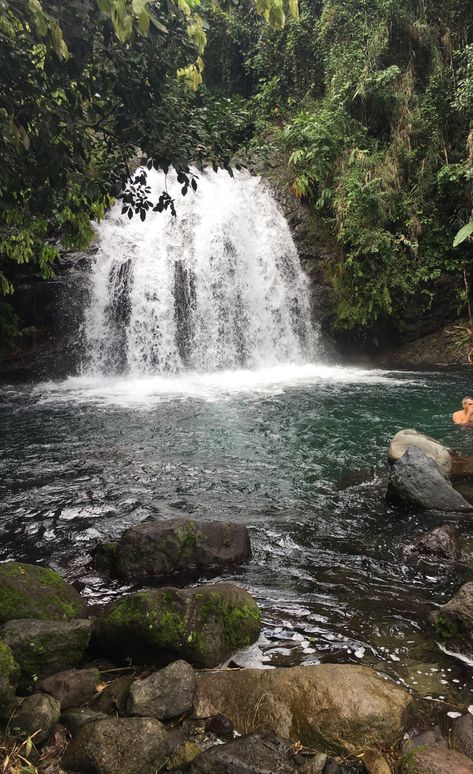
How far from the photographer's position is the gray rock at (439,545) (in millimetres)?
5062

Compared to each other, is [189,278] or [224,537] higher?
[189,278]

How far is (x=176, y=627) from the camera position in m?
3.59

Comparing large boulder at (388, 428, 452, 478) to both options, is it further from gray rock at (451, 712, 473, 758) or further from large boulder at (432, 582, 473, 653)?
gray rock at (451, 712, 473, 758)

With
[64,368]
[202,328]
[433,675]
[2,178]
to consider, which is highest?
[2,178]

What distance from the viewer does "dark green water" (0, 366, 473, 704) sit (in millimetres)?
4047

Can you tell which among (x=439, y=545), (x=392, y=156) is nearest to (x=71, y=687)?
(x=439, y=545)

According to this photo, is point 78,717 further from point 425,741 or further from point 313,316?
point 313,316

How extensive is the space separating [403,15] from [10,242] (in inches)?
597

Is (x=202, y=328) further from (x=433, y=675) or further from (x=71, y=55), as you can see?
(x=433, y=675)

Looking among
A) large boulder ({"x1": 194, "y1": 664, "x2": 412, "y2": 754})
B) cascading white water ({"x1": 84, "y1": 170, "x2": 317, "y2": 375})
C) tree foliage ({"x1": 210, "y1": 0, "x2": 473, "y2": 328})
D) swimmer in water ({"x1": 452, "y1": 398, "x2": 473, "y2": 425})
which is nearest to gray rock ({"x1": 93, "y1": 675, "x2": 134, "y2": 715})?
large boulder ({"x1": 194, "y1": 664, "x2": 412, "y2": 754})

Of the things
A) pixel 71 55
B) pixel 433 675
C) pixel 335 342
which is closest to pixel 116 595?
pixel 433 675

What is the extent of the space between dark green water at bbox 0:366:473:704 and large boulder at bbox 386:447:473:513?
20 centimetres

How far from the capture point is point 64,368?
15258 millimetres

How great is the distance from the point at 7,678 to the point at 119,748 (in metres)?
0.71
